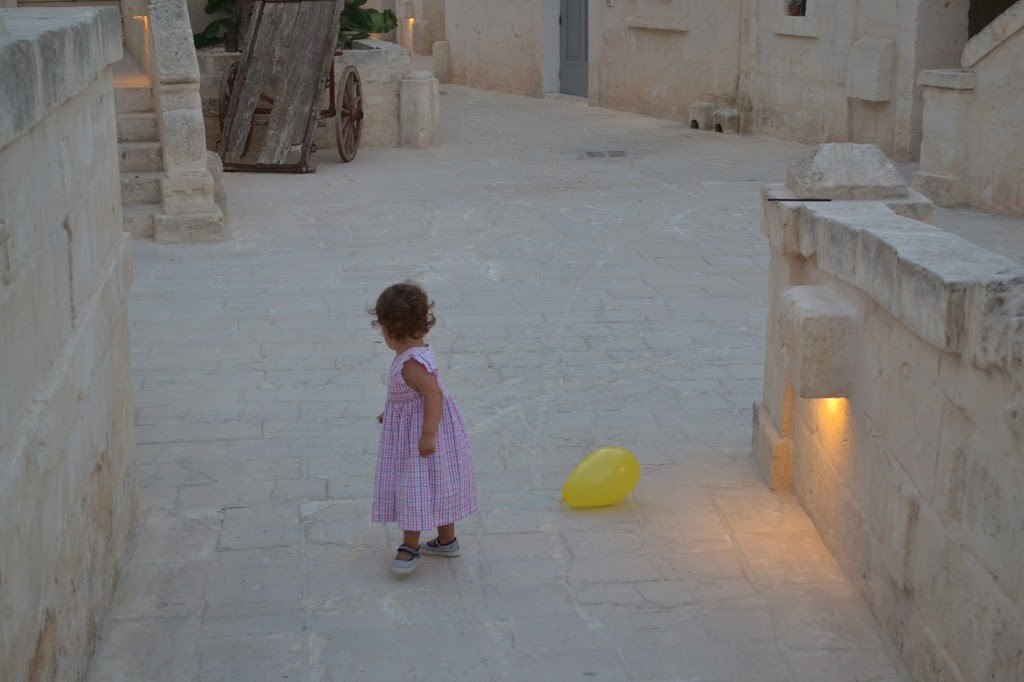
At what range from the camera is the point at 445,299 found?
832cm

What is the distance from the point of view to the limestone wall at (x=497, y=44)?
820 inches

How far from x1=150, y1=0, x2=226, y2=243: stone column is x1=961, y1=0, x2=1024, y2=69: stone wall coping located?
6255 mm

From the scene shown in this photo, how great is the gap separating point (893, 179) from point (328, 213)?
6950 mm

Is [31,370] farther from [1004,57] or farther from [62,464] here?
[1004,57]

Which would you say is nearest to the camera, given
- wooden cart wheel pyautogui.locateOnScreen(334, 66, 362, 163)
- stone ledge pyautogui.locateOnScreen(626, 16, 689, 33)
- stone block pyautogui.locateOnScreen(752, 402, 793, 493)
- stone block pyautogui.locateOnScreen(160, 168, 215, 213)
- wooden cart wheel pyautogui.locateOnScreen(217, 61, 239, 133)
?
stone block pyautogui.locateOnScreen(752, 402, 793, 493)

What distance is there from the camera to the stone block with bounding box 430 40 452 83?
76.5 feet

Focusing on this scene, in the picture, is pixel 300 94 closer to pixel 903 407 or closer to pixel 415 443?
pixel 415 443

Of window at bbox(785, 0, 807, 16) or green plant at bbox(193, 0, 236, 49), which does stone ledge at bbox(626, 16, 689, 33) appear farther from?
green plant at bbox(193, 0, 236, 49)

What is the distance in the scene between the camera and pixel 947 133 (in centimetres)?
1119

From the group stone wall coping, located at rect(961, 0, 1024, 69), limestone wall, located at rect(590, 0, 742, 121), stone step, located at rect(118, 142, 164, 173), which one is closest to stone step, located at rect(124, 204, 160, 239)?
stone step, located at rect(118, 142, 164, 173)

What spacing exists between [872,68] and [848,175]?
29.9 ft

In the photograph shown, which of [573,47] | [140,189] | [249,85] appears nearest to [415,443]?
[140,189]

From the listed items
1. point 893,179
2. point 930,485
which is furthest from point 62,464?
point 893,179

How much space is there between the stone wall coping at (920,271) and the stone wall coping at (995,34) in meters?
6.36
